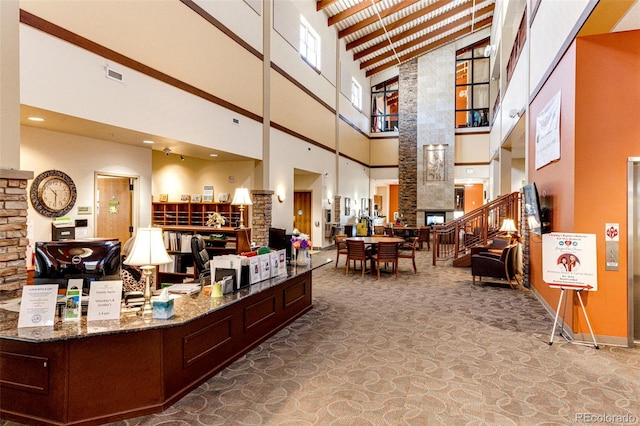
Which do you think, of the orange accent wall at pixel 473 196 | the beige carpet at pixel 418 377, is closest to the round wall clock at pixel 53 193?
the beige carpet at pixel 418 377

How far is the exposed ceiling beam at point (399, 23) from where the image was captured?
42.0 ft

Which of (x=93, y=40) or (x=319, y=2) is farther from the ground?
(x=319, y=2)

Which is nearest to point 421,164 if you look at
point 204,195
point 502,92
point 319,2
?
point 502,92

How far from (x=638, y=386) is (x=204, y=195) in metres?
8.22

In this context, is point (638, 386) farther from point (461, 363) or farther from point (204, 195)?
point (204, 195)

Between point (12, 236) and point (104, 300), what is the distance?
1.93 metres

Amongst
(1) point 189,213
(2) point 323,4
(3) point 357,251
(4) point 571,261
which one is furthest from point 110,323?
(2) point 323,4

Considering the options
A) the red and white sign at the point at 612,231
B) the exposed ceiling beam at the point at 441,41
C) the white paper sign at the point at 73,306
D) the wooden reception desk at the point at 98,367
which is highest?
the exposed ceiling beam at the point at 441,41

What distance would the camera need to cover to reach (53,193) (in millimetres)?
5730

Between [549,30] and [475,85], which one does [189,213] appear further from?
[475,85]

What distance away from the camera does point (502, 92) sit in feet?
36.6

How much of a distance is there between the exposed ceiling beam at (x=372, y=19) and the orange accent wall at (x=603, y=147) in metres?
9.00

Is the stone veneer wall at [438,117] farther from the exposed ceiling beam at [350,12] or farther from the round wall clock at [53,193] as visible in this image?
the round wall clock at [53,193]

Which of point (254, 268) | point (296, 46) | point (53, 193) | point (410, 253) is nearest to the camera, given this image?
point (254, 268)
